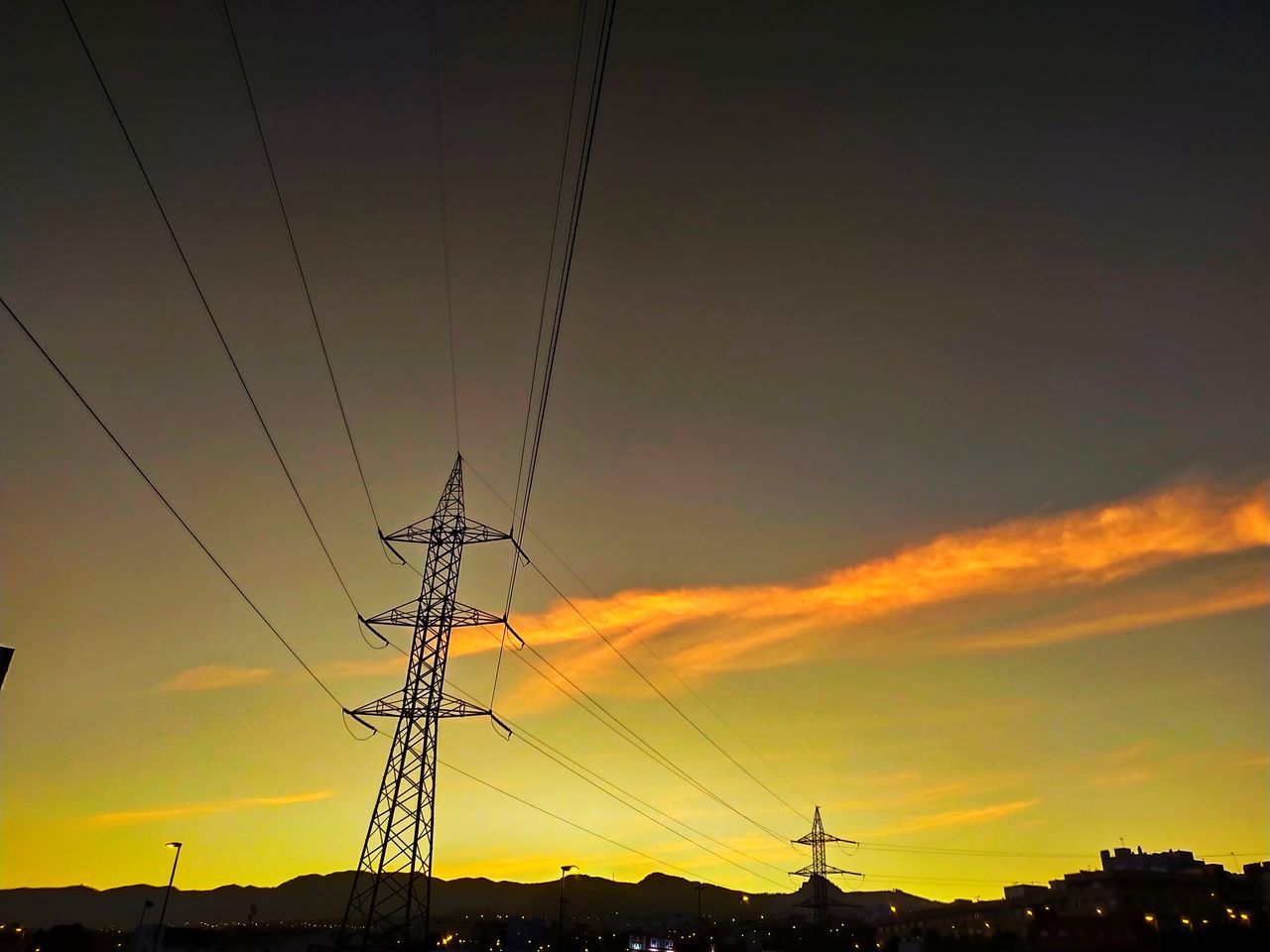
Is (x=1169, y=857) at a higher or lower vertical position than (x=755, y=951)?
higher

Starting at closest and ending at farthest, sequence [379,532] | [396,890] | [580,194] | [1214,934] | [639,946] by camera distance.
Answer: [580,194] < [396,890] < [379,532] < [1214,934] < [639,946]

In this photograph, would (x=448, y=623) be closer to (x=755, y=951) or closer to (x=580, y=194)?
(x=580, y=194)

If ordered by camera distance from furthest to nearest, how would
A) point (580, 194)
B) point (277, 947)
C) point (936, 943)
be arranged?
point (936, 943), point (277, 947), point (580, 194)

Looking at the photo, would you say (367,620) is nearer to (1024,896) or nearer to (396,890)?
(396,890)

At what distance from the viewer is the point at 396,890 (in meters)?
33.8

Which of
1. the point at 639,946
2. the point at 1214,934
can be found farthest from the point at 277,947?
the point at 1214,934

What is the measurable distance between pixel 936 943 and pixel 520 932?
67.4m

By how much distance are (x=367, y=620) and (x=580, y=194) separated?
1204 inches

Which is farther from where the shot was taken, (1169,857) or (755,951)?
(1169,857)

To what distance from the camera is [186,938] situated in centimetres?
7225

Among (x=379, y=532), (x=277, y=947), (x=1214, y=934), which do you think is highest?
(x=379, y=532)

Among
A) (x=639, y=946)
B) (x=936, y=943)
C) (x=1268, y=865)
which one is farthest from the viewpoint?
(x=1268, y=865)

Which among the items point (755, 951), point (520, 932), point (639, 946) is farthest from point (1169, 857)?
point (520, 932)

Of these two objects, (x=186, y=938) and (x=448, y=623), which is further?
(x=186, y=938)
